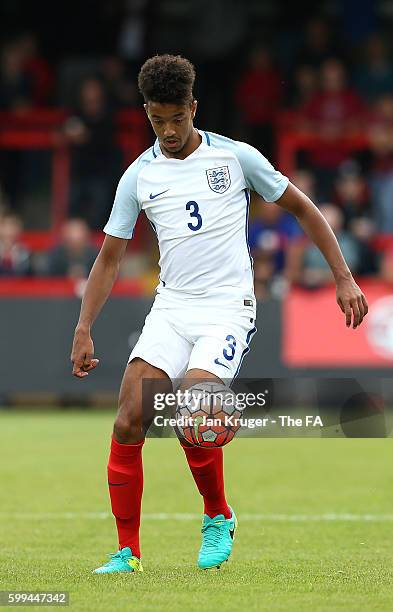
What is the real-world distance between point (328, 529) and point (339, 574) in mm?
1630

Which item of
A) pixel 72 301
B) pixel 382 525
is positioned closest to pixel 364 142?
pixel 72 301

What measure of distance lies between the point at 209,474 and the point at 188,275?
3.11 ft

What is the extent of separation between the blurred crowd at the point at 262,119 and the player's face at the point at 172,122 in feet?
28.9

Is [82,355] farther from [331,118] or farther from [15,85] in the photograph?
[15,85]

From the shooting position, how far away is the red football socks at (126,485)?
6.21m

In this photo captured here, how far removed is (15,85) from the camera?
18.4 metres

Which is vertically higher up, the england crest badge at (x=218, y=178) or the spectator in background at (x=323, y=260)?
the england crest badge at (x=218, y=178)

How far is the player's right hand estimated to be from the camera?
6.20 meters

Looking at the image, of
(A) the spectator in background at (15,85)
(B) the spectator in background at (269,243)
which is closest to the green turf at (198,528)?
(B) the spectator in background at (269,243)

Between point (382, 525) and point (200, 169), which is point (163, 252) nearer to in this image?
point (200, 169)

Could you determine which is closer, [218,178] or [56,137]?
[218,178]

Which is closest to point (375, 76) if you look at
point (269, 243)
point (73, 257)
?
point (269, 243)

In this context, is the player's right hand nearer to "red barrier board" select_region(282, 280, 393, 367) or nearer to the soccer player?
the soccer player

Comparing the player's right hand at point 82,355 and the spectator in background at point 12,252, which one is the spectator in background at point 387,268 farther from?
the player's right hand at point 82,355
